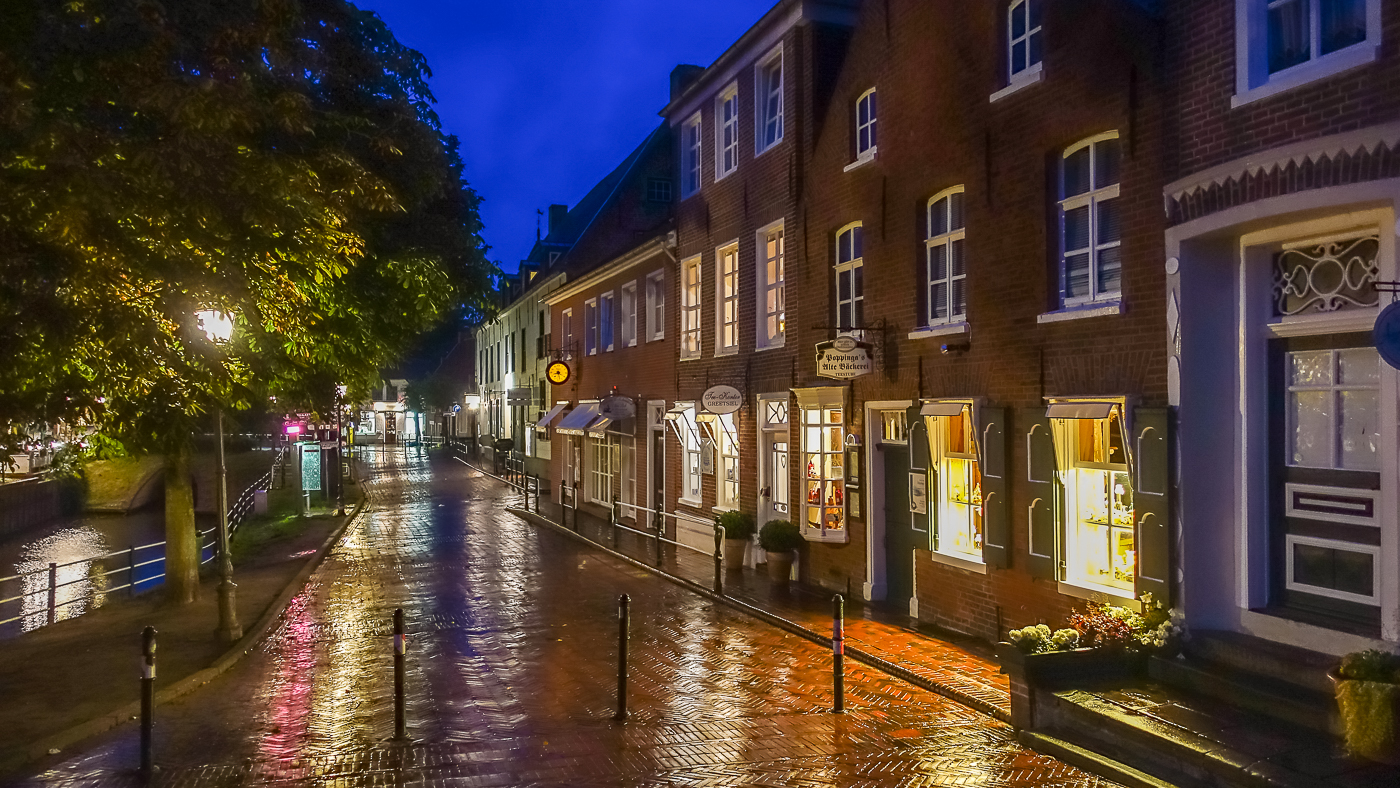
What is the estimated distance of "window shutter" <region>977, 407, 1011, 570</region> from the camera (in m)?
11.3

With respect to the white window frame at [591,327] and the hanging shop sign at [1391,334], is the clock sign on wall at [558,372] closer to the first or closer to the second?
the white window frame at [591,327]

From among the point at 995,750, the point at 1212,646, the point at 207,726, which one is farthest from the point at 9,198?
the point at 1212,646

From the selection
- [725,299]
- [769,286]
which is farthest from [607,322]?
[769,286]

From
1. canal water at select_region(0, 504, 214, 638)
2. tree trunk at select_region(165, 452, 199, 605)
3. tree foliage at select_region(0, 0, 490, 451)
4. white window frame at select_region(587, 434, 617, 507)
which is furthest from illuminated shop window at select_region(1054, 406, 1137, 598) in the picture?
white window frame at select_region(587, 434, 617, 507)

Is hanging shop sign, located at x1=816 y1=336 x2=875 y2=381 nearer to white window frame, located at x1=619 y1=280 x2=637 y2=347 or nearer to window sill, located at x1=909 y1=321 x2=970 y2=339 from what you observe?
window sill, located at x1=909 y1=321 x2=970 y2=339

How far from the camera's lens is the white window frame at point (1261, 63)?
25.1ft

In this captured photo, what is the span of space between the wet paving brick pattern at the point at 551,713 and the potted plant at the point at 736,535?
1.88 meters

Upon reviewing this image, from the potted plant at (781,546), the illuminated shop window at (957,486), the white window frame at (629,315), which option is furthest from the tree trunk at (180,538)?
the white window frame at (629,315)

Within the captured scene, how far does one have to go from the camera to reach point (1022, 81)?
11195mm

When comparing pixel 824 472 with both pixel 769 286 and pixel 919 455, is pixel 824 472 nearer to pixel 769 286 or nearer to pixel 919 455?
pixel 919 455

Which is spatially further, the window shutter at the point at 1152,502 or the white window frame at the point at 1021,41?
the white window frame at the point at 1021,41

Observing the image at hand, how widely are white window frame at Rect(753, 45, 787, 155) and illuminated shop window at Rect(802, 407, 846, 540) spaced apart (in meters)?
4.80

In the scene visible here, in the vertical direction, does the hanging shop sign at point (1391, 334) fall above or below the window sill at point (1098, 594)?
above

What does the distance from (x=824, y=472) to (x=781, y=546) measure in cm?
131
